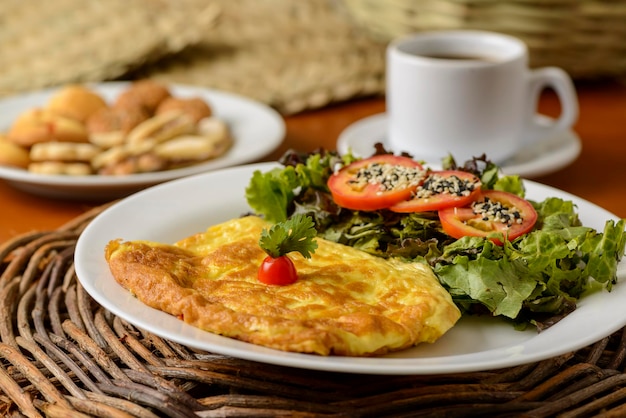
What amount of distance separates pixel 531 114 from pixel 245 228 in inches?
71.0

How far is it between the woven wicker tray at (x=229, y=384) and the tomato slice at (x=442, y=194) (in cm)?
47

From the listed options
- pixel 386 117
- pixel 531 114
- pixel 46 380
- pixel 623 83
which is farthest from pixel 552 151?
pixel 46 380

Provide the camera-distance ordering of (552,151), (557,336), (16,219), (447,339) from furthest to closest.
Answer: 1. (552,151)
2. (16,219)
3. (447,339)
4. (557,336)

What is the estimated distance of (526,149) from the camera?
352cm

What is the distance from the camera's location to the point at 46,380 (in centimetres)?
194

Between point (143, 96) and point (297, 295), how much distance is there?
6.93 ft

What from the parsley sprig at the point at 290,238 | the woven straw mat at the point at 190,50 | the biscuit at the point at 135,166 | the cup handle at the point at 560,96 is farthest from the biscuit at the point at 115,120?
the parsley sprig at the point at 290,238

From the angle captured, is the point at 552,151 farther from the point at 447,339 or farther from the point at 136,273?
the point at 136,273

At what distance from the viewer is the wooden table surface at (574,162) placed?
3168 mm

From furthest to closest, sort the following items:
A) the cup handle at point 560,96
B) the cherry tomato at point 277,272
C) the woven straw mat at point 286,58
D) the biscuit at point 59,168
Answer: the woven straw mat at point 286,58, the cup handle at point 560,96, the biscuit at point 59,168, the cherry tomato at point 277,272

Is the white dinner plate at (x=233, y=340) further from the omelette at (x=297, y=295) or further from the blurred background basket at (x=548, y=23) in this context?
the blurred background basket at (x=548, y=23)

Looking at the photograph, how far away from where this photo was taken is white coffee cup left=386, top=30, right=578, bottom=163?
10.7 feet

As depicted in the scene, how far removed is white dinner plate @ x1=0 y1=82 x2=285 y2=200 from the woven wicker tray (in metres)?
0.94

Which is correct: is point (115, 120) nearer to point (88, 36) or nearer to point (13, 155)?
point (13, 155)
